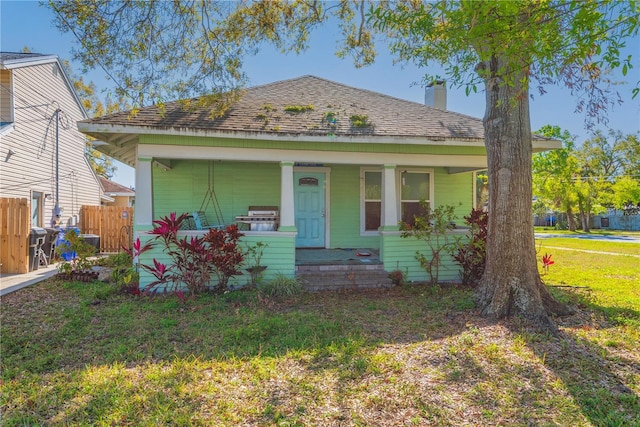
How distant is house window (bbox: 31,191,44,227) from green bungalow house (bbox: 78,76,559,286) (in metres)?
4.89

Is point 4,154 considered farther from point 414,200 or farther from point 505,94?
point 505,94

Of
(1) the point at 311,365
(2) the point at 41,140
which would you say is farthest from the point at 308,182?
(2) the point at 41,140

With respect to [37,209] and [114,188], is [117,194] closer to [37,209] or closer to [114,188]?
[114,188]

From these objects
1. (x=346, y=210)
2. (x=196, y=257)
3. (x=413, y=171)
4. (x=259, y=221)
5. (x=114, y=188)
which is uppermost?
(x=114, y=188)

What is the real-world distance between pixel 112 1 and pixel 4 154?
7.67m

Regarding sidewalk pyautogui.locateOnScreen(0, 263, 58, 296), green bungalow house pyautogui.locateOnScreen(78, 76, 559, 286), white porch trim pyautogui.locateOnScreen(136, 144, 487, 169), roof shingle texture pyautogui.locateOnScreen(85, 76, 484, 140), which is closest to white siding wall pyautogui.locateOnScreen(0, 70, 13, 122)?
green bungalow house pyautogui.locateOnScreen(78, 76, 559, 286)

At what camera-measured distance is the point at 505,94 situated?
517cm

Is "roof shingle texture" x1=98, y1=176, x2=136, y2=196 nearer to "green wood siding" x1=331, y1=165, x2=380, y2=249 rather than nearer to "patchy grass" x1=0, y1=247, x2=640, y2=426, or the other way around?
"green wood siding" x1=331, y1=165, x2=380, y2=249

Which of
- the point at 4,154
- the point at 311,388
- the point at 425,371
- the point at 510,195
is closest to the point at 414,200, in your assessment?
the point at 510,195

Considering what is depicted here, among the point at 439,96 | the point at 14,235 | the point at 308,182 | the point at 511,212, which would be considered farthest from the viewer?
the point at 439,96

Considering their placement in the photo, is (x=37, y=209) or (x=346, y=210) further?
(x=37, y=209)

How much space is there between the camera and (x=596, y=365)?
362 cm

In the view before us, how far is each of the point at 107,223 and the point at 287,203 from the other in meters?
10.8

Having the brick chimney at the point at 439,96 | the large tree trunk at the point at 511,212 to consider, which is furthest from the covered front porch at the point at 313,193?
the brick chimney at the point at 439,96
